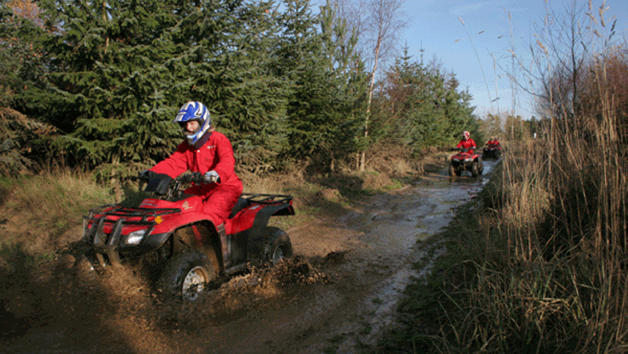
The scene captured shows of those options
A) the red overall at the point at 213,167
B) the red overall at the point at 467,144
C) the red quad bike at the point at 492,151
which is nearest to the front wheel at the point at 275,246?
the red overall at the point at 213,167

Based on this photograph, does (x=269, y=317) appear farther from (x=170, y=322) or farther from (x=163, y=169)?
(x=163, y=169)

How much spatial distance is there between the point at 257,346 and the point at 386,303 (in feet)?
5.03

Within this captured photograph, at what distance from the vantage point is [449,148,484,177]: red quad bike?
16.6 m

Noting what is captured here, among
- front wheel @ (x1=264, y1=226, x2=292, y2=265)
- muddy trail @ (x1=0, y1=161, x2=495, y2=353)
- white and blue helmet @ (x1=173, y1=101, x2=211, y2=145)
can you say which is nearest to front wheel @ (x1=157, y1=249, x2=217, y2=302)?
muddy trail @ (x1=0, y1=161, x2=495, y2=353)

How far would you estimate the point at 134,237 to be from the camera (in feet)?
10.9

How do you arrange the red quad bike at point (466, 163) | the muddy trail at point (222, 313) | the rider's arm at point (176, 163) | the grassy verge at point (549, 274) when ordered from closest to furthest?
the grassy verge at point (549, 274), the muddy trail at point (222, 313), the rider's arm at point (176, 163), the red quad bike at point (466, 163)

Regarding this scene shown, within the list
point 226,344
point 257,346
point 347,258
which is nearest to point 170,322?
point 226,344

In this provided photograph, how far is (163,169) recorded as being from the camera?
4.34 m

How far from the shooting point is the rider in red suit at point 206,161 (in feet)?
13.4

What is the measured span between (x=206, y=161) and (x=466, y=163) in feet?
47.8

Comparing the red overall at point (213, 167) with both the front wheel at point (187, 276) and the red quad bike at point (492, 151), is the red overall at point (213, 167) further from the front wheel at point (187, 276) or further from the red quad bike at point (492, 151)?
the red quad bike at point (492, 151)

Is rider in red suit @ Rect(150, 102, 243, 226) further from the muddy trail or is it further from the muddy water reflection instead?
the muddy water reflection

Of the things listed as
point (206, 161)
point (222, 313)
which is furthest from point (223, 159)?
point (222, 313)

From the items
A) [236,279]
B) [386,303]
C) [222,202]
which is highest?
[222,202]
